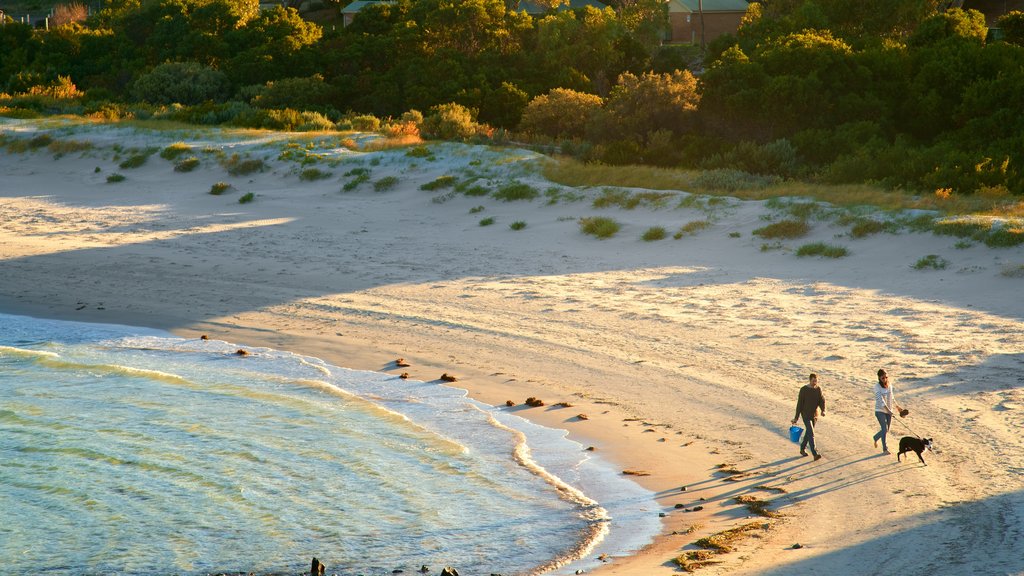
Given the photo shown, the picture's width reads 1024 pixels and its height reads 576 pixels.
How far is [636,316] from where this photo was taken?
699 inches

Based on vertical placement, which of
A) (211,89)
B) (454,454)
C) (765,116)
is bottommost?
(454,454)

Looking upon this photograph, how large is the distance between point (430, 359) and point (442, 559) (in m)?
6.71

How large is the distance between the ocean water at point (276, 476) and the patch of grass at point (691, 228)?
372 inches

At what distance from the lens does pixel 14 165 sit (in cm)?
3303

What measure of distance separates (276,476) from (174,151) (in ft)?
73.3

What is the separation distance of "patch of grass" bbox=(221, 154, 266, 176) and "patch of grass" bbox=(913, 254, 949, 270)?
18652 millimetres

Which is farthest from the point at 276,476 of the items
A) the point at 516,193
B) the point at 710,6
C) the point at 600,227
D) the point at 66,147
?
the point at 710,6

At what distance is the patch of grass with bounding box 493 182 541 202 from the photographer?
26.2m

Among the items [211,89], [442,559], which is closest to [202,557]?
[442,559]

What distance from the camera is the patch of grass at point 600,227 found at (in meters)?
23.4

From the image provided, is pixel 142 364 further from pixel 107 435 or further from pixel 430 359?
pixel 430 359

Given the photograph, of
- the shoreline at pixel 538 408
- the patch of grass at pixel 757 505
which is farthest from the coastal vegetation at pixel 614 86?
the patch of grass at pixel 757 505

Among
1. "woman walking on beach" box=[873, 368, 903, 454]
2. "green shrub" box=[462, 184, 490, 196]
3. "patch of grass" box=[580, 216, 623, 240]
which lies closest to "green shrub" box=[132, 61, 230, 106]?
"green shrub" box=[462, 184, 490, 196]

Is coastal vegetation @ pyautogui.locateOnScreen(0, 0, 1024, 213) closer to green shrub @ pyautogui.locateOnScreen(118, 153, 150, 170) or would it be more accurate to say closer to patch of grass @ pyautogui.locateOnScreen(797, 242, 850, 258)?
green shrub @ pyautogui.locateOnScreen(118, 153, 150, 170)
